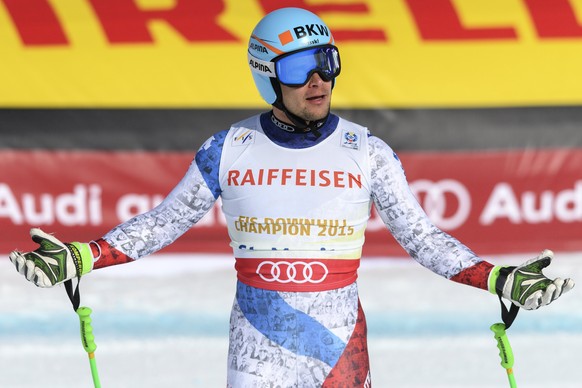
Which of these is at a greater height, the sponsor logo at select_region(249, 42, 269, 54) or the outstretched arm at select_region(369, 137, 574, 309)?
the sponsor logo at select_region(249, 42, 269, 54)

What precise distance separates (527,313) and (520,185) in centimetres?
81

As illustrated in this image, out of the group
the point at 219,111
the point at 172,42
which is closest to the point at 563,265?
the point at 219,111

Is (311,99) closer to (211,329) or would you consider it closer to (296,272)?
(296,272)

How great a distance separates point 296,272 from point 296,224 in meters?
0.14

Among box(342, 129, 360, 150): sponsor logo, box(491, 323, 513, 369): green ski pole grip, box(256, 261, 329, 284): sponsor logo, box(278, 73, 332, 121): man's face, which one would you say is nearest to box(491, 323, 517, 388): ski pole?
box(491, 323, 513, 369): green ski pole grip

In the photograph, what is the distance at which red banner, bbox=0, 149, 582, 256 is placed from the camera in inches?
245

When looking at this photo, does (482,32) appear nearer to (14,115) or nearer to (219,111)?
(219,111)

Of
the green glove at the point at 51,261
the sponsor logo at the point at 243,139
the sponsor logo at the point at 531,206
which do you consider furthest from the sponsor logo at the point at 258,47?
the sponsor logo at the point at 531,206

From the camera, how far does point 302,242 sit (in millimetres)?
3307

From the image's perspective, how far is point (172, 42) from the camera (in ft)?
20.2

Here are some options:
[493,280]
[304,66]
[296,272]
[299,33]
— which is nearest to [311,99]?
[304,66]

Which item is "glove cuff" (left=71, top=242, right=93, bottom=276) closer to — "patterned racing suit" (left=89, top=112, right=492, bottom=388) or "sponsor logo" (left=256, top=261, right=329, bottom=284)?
"patterned racing suit" (left=89, top=112, right=492, bottom=388)

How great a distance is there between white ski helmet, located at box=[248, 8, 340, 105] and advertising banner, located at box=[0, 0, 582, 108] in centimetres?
272

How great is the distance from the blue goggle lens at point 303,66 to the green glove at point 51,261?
30.9 inches
